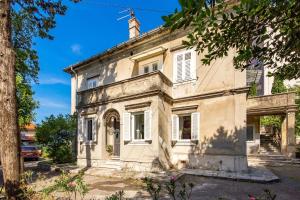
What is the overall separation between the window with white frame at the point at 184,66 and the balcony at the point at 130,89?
0.72 meters

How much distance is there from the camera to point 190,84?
13414 mm

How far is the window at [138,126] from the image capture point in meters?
13.4

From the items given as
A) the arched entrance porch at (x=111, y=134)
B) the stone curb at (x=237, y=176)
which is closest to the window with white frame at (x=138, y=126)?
the arched entrance porch at (x=111, y=134)

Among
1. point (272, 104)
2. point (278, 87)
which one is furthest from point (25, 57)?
point (278, 87)

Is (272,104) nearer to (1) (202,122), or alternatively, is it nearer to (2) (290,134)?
(2) (290,134)

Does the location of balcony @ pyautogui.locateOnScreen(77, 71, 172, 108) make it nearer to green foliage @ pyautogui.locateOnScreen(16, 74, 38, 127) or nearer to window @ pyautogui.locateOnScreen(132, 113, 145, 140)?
window @ pyautogui.locateOnScreen(132, 113, 145, 140)

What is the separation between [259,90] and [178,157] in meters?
22.6

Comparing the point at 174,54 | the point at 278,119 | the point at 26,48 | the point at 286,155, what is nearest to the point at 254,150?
the point at 286,155

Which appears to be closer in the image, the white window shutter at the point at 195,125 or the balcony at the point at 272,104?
the white window shutter at the point at 195,125

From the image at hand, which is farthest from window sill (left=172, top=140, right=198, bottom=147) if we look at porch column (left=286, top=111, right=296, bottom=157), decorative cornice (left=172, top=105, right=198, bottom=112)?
porch column (left=286, top=111, right=296, bottom=157)

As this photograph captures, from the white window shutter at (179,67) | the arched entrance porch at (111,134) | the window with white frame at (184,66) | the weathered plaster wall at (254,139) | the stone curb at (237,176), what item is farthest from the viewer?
the weathered plaster wall at (254,139)

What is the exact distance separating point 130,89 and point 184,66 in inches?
138

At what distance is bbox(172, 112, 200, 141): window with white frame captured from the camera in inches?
504

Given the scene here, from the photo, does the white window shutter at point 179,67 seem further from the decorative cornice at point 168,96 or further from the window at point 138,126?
the window at point 138,126
